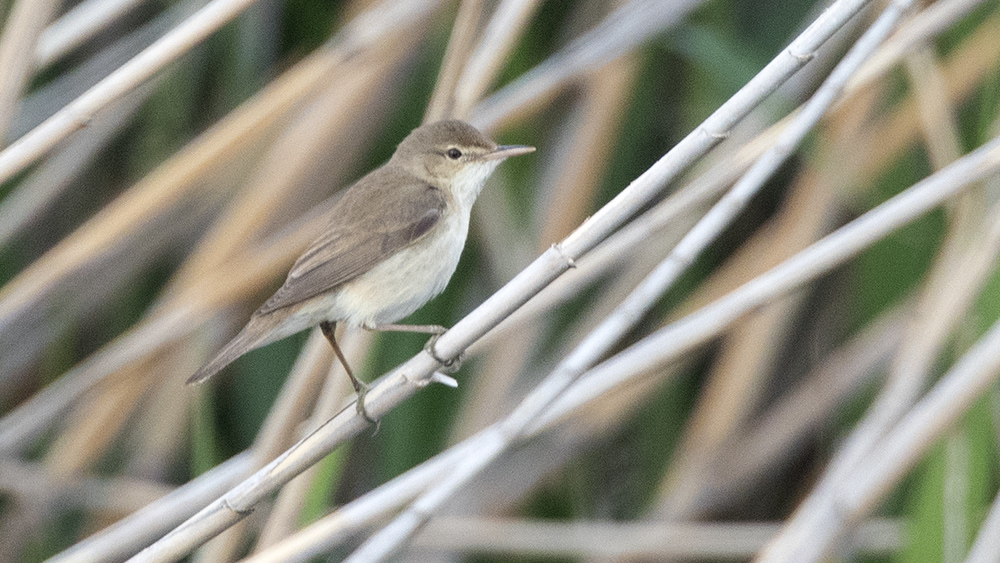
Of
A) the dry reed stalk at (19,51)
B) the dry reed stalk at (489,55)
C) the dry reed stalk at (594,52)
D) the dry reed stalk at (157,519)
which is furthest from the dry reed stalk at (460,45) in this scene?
the dry reed stalk at (157,519)

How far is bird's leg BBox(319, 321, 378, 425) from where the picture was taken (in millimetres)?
1760

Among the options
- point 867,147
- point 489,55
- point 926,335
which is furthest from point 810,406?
point 489,55

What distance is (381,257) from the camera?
222 cm

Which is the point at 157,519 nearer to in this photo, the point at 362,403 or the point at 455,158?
the point at 362,403

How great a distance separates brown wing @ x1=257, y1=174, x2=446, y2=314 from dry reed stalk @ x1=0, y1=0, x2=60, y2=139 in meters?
0.65

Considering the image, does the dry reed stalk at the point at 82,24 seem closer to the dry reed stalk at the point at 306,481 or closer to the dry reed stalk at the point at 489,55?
the dry reed stalk at the point at 489,55

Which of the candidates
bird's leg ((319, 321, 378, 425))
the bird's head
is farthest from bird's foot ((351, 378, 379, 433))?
the bird's head

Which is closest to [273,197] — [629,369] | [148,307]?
[148,307]

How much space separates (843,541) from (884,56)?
1.10m

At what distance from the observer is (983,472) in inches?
81.2

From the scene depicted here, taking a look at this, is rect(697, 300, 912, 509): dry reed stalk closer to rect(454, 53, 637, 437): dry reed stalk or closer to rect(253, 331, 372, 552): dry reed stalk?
rect(454, 53, 637, 437): dry reed stalk

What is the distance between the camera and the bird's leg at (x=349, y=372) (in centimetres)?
176

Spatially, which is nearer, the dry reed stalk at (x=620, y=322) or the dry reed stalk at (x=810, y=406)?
the dry reed stalk at (x=620, y=322)

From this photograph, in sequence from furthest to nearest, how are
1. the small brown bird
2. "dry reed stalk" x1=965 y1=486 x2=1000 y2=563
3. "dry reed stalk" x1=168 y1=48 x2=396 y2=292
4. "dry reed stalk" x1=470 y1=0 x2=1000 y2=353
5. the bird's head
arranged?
"dry reed stalk" x1=168 y1=48 x2=396 y2=292 < the bird's head < "dry reed stalk" x1=470 y1=0 x2=1000 y2=353 < the small brown bird < "dry reed stalk" x1=965 y1=486 x2=1000 y2=563
